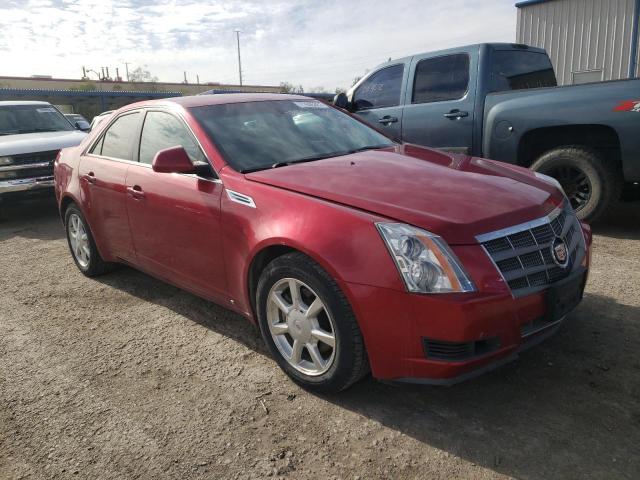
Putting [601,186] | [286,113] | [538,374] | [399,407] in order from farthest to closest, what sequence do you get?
[601,186] < [286,113] < [538,374] < [399,407]

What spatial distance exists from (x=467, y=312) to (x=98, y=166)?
339 cm

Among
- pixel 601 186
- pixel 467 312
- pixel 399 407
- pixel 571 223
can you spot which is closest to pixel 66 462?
pixel 399 407

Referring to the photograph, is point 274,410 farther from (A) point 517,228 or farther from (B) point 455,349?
(A) point 517,228

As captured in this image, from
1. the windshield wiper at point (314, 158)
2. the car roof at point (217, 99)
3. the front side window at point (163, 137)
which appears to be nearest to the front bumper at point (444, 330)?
the windshield wiper at point (314, 158)

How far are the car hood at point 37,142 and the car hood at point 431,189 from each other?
6276 mm

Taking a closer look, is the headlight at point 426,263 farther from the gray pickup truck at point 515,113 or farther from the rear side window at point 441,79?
the rear side window at point 441,79

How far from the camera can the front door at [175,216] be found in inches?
130

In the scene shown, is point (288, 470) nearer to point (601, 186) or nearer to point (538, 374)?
point (538, 374)

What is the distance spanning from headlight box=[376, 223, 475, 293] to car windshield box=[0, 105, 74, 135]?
Result: 8.55 meters

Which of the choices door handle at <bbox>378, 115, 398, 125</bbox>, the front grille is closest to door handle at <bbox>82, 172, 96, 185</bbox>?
the front grille

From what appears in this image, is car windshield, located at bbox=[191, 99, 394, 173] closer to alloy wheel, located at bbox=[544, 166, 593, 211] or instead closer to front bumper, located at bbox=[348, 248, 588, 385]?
front bumper, located at bbox=[348, 248, 588, 385]

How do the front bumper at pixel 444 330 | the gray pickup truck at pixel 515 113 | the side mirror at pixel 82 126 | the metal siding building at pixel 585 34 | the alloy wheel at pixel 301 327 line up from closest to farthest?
the front bumper at pixel 444 330 → the alloy wheel at pixel 301 327 → the gray pickup truck at pixel 515 113 → the side mirror at pixel 82 126 → the metal siding building at pixel 585 34

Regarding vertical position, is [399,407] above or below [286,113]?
below

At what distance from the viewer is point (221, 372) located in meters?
3.20
